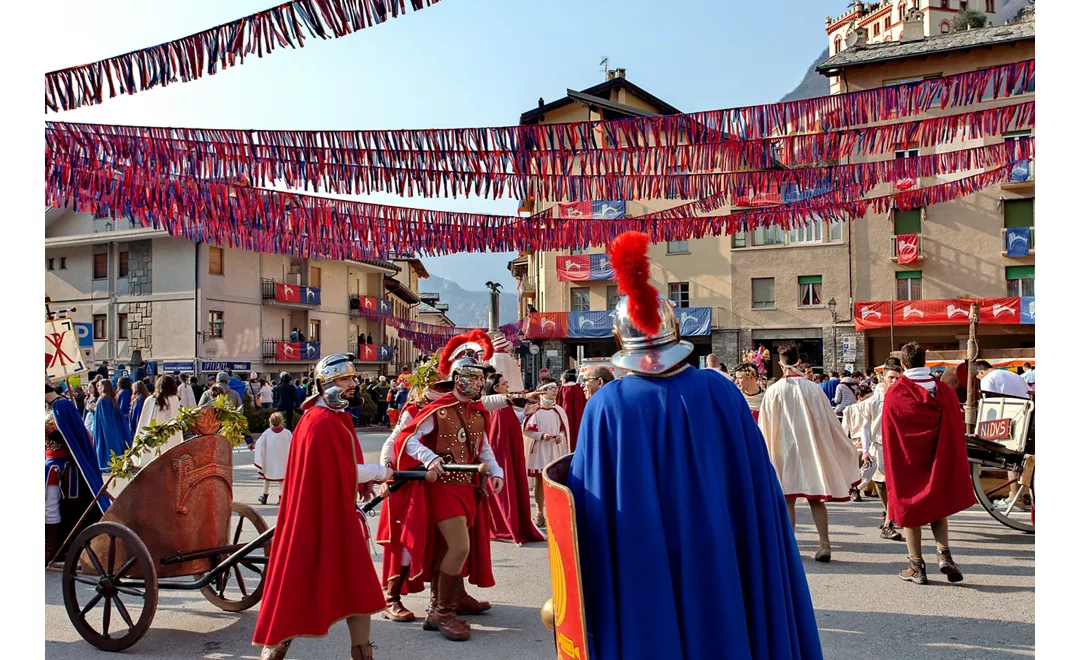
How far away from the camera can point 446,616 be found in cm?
563

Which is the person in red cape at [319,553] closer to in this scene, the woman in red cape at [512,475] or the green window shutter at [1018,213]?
the woman in red cape at [512,475]

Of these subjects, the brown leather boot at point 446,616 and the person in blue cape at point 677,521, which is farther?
the brown leather boot at point 446,616

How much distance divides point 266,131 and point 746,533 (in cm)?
589

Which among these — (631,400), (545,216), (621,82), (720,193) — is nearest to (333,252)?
(545,216)

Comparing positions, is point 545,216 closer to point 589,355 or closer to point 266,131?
point 266,131

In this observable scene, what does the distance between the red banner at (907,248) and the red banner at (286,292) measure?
28.0 meters

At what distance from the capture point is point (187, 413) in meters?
5.87

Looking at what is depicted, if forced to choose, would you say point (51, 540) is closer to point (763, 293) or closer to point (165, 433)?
point (165, 433)

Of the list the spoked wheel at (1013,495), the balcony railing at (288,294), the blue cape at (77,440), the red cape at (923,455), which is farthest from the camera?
the balcony railing at (288,294)

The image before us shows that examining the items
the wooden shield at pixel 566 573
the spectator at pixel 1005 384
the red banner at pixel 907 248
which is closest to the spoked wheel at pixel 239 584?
the wooden shield at pixel 566 573

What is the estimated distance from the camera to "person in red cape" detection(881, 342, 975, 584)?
6457 millimetres

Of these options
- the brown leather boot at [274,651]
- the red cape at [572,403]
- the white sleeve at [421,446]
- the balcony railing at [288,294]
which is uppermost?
the balcony railing at [288,294]

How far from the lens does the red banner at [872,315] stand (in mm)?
33344

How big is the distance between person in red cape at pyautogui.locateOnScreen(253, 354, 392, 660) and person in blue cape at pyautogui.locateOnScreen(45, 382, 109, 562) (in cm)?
355
